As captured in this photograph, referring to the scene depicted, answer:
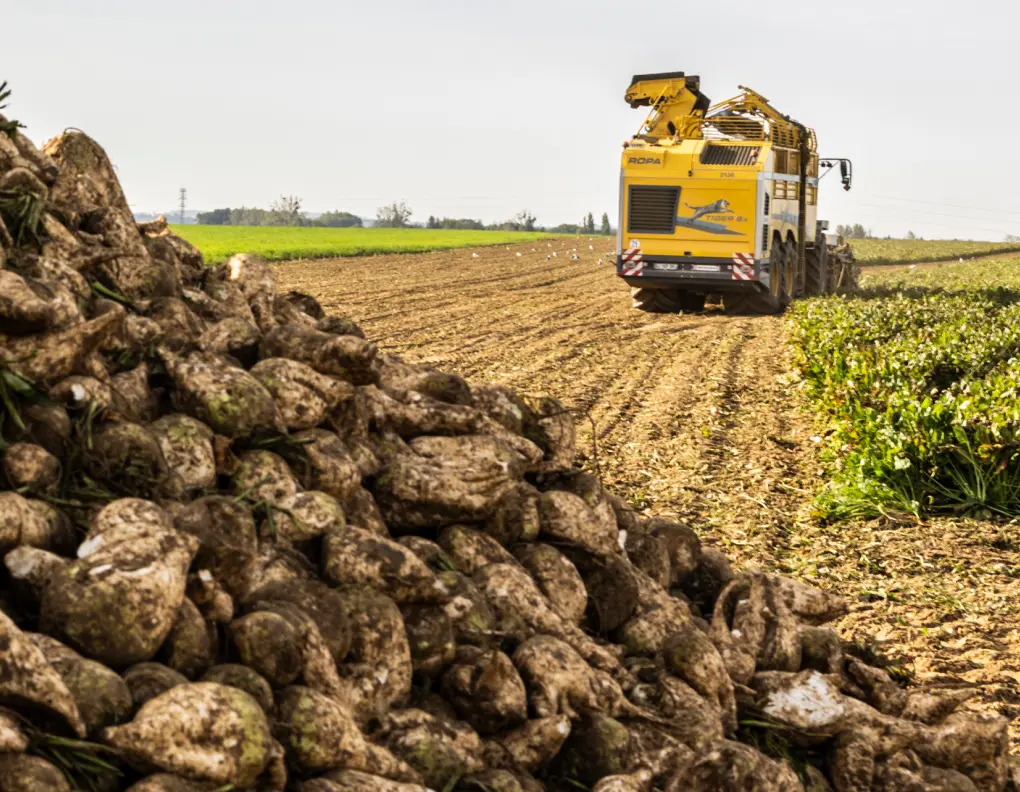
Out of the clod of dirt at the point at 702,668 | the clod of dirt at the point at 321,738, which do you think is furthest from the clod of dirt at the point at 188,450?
the clod of dirt at the point at 702,668

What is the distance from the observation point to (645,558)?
4.95m

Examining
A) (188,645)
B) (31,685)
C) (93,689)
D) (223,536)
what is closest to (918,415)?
(223,536)

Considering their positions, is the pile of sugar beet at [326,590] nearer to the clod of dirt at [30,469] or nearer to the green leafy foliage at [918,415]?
the clod of dirt at [30,469]

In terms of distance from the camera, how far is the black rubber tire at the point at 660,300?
2322cm

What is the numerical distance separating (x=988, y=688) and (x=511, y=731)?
11.2ft

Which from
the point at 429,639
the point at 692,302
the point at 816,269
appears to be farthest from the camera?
the point at 816,269

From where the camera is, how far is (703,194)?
20062mm

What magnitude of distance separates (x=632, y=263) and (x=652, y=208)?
105cm

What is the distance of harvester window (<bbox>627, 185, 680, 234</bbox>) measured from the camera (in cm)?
2019

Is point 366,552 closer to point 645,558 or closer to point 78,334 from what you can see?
point 78,334

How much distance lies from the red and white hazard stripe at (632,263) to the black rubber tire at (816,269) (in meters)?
6.36

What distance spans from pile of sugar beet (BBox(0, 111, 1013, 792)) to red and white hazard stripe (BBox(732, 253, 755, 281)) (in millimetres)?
15405

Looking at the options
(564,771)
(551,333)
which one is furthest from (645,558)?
(551,333)

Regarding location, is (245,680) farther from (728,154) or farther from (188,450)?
(728,154)
